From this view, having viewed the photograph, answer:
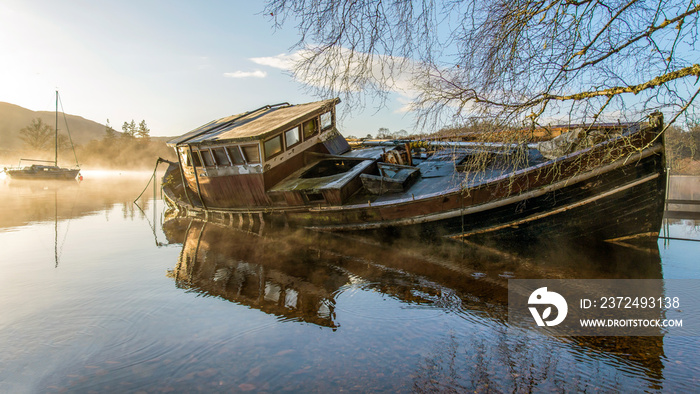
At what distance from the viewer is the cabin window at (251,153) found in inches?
511

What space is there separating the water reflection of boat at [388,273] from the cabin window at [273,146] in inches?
124

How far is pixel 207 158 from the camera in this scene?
1459cm

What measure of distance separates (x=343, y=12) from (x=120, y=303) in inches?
250

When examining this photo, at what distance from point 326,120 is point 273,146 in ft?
12.1

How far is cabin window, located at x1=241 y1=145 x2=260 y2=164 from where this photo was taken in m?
13.0

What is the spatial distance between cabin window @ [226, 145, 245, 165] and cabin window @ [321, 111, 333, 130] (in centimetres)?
403

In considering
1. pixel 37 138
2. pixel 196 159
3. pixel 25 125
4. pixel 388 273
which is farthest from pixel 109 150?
pixel 25 125

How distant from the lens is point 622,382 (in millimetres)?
4098

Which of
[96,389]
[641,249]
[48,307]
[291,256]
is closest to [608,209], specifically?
[641,249]

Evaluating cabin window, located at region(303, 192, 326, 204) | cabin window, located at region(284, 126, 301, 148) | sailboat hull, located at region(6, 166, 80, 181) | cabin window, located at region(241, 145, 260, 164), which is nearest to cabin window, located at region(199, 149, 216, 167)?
cabin window, located at region(241, 145, 260, 164)

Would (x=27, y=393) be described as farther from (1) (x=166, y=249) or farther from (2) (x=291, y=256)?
(1) (x=166, y=249)

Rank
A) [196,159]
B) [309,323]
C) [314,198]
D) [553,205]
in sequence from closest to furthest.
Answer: [309,323], [553,205], [314,198], [196,159]

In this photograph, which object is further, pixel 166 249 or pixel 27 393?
pixel 166 249

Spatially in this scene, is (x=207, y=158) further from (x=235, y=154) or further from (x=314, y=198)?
(x=314, y=198)
